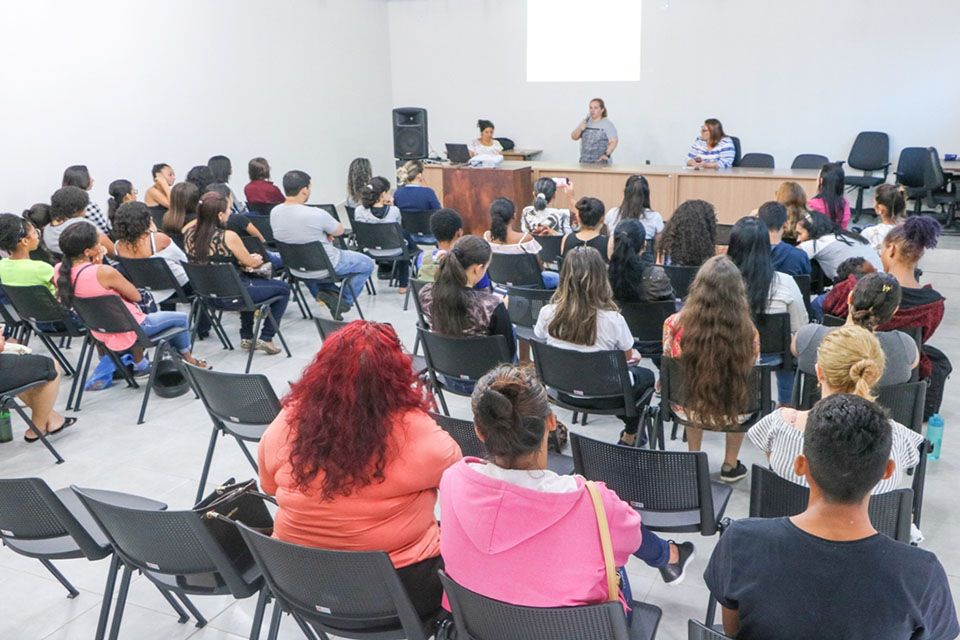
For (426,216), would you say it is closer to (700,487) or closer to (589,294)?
(589,294)

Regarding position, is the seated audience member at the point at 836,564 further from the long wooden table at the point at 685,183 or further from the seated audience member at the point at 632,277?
the long wooden table at the point at 685,183

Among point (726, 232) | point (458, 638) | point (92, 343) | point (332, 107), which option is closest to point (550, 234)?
point (726, 232)

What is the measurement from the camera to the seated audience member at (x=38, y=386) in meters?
3.97

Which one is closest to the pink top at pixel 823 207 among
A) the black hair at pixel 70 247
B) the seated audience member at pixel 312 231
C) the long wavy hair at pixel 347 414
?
the seated audience member at pixel 312 231

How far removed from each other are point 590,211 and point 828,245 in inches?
58.1

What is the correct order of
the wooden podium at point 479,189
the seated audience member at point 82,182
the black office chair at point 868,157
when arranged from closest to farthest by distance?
the seated audience member at point 82,182
the wooden podium at point 479,189
the black office chair at point 868,157

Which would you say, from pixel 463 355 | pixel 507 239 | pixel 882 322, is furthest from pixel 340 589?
pixel 507 239

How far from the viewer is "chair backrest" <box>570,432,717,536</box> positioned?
2.47 meters

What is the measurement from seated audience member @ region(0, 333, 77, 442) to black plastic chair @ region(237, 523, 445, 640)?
2486 millimetres

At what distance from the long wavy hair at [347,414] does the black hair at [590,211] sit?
3025 millimetres

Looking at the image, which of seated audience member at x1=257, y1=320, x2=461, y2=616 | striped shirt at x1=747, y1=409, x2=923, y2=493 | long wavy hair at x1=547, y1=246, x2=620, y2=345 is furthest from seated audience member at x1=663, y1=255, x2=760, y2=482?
seated audience member at x1=257, y1=320, x2=461, y2=616

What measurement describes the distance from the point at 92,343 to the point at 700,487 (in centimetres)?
373

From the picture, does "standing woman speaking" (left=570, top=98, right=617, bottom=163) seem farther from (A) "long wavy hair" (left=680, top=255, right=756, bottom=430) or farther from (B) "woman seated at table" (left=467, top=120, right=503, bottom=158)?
(A) "long wavy hair" (left=680, top=255, right=756, bottom=430)

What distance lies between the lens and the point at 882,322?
314 cm
